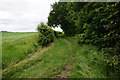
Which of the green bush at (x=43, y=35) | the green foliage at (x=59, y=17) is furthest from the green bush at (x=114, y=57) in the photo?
the green foliage at (x=59, y=17)

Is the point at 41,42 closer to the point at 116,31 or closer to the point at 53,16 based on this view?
the point at 116,31

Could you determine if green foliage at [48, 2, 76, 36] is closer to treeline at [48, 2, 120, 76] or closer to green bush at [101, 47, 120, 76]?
treeline at [48, 2, 120, 76]

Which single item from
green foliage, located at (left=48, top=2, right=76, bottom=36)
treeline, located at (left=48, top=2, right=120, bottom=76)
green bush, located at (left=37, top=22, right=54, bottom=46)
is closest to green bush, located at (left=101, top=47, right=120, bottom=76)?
treeline, located at (left=48, top=2, right=120, bottom=76)

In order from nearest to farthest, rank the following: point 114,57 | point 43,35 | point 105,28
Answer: point 114,57, point 105,28, point 43,35

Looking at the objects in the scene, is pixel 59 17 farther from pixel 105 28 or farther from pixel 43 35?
pixel 105 28

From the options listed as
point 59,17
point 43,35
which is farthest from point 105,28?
point 59,17

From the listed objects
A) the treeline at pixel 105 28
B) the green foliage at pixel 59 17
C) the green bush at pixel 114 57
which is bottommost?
the green bush at pixel 114 57

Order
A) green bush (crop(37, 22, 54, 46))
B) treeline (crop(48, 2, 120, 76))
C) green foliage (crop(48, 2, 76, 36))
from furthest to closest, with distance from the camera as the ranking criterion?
green foliage (crop(48, 2, 76, 36)) < green bush (crop(37, 22, 54, 46)) < treeline (crop(48, 2, 120, 76))

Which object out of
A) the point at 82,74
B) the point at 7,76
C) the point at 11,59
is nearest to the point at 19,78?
the point at 7,76

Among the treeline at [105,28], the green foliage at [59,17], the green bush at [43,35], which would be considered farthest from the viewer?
the green foliage at [59,17]

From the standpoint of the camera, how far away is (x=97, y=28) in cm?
383

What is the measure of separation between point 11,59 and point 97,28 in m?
7.60

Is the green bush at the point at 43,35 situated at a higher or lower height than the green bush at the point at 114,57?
higher

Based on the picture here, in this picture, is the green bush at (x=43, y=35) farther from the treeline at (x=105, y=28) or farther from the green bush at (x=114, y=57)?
the green bush at (x=114, y=57)
